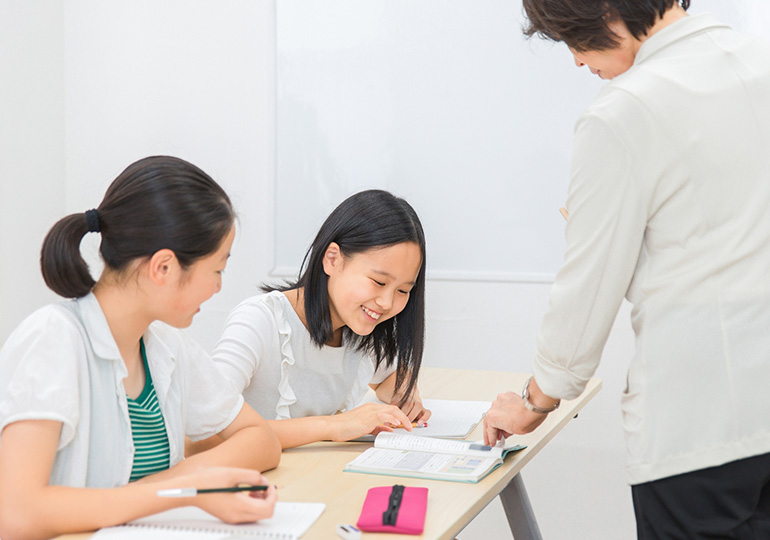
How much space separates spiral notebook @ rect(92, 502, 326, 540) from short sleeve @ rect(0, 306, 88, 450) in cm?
16

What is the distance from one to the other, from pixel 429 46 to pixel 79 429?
2.10m

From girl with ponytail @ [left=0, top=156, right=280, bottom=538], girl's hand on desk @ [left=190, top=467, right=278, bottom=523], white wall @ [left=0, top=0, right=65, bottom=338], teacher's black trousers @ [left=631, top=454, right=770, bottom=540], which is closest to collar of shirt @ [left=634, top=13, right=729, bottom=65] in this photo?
teacher's black trousers @ [left=631, top=454, right=770, bottom=540]

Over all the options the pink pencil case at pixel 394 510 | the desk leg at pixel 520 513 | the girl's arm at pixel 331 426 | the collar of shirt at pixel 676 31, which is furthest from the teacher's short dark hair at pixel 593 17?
the desk leg at pixel 520 513

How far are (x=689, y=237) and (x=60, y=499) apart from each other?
86 cm

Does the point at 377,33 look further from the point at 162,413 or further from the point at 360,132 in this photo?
the point at 162,413

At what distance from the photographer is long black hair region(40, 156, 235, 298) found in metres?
1.13

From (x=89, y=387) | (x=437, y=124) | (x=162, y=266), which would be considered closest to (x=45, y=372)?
(x=89, y=387)

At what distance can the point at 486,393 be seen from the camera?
2064 mm

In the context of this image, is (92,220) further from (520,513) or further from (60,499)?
(520,513)

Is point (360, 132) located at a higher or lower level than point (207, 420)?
higher

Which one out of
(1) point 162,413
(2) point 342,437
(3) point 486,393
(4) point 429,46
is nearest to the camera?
(1) point 162,413

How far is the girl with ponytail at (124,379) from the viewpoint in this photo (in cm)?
101

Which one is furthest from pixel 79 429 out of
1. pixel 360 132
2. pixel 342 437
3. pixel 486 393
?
pixel 360 132

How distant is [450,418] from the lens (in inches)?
69.7
